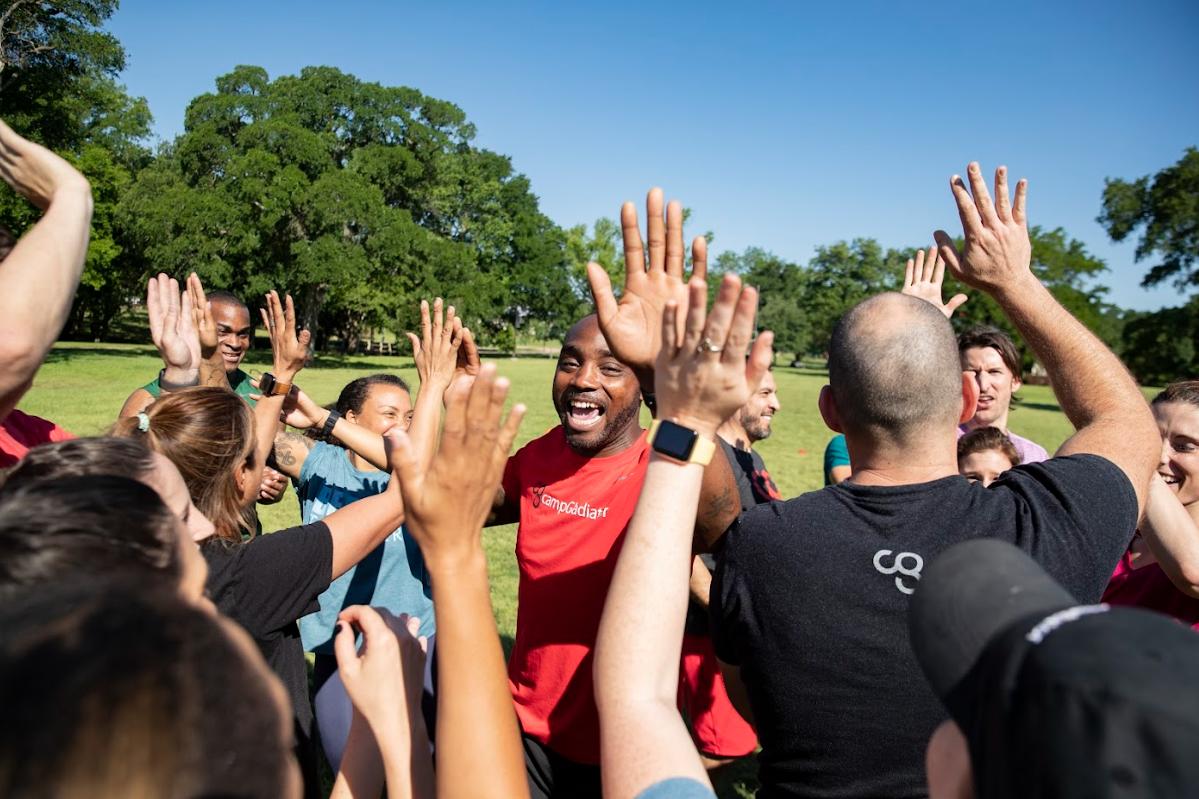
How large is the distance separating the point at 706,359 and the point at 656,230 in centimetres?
75

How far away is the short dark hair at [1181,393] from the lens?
3256 mm

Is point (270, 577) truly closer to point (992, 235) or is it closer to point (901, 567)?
point (901, 567)

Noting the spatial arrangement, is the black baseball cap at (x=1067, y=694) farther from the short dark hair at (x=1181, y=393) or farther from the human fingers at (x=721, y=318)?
the short dark hair at (x=1181, y=393)

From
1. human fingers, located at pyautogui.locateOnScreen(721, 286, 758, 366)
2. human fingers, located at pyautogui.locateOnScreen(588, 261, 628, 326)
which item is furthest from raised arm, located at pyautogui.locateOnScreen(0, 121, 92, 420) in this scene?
human fingers, located at pyautogui.locateOnScreen(721, 286, 758, 366)

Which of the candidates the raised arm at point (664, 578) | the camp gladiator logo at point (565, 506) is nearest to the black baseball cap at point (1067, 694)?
the raised arm at point (664, 578)

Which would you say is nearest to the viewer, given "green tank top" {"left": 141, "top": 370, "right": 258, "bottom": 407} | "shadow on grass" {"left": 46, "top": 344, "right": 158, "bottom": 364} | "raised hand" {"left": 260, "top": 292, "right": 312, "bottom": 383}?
"raised hand" {"left": 260, "top": 292, "right": 312, "bottom": 383}

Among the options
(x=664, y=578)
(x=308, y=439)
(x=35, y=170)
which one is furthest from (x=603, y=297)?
(x=308, y=439)

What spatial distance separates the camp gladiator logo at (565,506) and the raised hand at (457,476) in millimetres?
1643

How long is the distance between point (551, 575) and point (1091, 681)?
2.48 meters

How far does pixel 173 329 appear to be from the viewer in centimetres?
413

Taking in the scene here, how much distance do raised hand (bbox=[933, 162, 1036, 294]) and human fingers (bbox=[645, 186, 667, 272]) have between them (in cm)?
109

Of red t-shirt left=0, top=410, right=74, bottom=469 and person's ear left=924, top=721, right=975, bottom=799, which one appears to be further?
red t-shirt left=0, top=410, right=74, bottom=469

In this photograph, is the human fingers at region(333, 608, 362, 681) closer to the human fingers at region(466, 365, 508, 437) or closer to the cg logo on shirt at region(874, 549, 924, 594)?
the human fingers at region(466, 365, 508, 437)

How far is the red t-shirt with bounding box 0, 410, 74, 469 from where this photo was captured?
277cm
